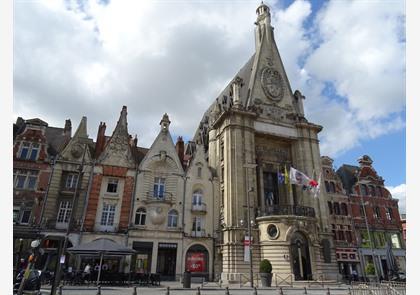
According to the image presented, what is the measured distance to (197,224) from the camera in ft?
101

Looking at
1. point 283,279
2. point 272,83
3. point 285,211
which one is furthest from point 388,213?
point 283,279

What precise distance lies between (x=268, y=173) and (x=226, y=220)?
30.7 feet

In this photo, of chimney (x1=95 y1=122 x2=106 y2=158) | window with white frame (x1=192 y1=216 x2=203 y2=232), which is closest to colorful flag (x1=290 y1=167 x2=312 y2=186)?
window with white frame (x1=192 y1=216 x2=203 y2=232)

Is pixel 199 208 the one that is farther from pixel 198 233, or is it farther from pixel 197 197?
pixel 198 233

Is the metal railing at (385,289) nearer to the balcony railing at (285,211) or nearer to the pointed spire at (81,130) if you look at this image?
the balcony railing at (285,211)

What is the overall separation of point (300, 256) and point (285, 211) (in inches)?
178

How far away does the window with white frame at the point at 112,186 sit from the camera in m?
29.3

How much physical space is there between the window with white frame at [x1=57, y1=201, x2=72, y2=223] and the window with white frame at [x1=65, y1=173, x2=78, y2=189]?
1527mm

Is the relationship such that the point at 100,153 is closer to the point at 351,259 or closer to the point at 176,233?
the point at 176,233

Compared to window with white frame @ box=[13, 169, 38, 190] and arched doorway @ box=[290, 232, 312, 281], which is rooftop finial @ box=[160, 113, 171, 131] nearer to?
window with white frame @ box=[13, 169, 38, 190]

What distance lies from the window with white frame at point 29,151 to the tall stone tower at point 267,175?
19.2 meters

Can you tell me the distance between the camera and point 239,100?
36.6m

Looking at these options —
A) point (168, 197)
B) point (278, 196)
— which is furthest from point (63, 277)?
point (278, 196)

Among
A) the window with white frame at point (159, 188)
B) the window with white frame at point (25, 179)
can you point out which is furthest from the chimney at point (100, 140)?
the window with white frame at point (159, 188)
